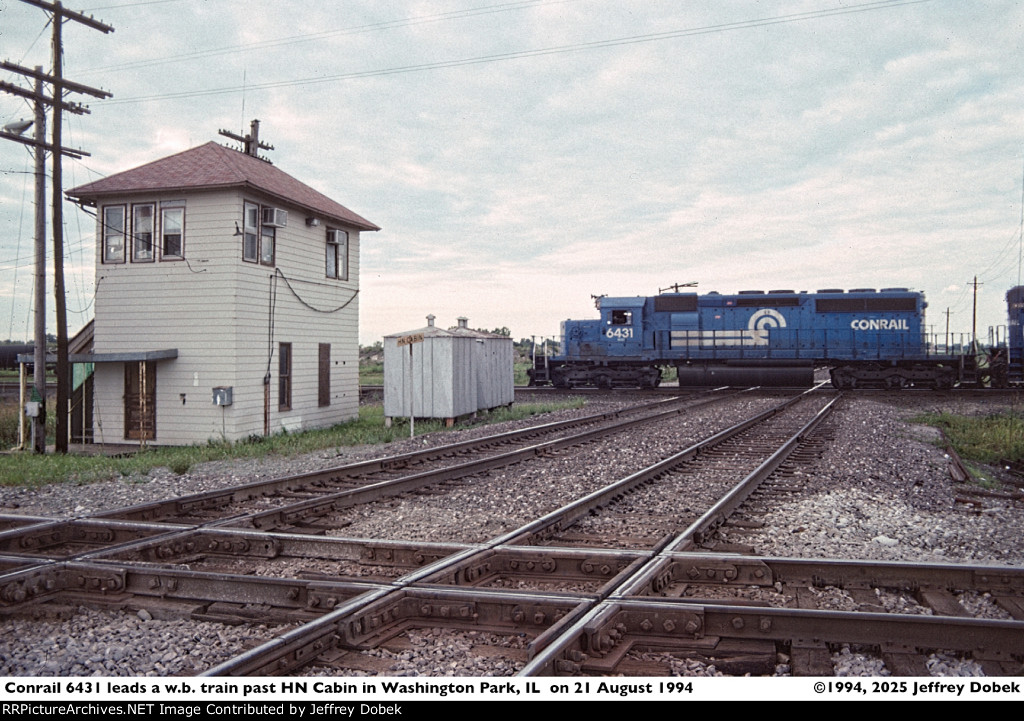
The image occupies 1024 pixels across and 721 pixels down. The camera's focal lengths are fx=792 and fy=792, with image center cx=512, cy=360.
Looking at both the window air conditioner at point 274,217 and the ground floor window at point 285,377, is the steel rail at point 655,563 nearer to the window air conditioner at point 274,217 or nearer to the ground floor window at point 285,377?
the ground floor window at point 285,377

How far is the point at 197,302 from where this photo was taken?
53.1ft

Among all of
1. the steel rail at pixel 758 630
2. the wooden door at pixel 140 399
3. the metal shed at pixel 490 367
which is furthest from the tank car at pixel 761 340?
the steel rail at pixel 758 630

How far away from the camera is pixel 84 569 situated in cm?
525

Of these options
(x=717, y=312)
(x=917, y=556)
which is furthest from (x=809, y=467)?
(x=717, y=312)

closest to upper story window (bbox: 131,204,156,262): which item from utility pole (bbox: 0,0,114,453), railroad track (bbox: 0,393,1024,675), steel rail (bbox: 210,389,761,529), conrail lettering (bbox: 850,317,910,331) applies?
utility pole (bbox: 0,0,114,453)

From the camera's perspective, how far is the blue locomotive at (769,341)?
30.9 meters

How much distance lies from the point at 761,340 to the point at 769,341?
0.31 meters

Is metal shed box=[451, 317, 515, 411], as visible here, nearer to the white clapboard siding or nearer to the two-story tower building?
the two-story tower building

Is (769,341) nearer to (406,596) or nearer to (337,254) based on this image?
(337,254)

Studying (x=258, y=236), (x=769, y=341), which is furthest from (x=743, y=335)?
(x=258, y=236)

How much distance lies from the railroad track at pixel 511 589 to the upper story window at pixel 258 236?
375 inches

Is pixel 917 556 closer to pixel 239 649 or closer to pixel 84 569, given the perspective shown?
pixel 239 649

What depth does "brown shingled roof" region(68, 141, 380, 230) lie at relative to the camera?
16156 mm

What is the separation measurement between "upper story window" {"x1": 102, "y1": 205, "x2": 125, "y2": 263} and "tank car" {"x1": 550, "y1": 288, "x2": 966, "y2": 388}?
66.2 ft
